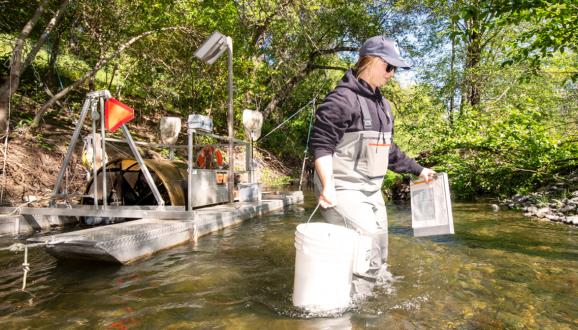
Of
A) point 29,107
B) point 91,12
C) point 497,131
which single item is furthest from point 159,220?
point 29,107

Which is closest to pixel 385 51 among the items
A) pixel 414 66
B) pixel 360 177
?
pixel 360 177

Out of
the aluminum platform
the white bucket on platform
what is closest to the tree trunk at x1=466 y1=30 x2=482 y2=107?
the aluminum platform

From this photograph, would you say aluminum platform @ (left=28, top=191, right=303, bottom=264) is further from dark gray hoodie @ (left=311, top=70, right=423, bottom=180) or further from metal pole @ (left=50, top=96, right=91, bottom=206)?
dark gray hoodie @ (left=311, top=70, right=423, bottom=180)

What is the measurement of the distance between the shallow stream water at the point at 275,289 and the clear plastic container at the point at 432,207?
620 millimetres

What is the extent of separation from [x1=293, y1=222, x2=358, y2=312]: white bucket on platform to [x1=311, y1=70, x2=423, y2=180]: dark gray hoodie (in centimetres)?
59

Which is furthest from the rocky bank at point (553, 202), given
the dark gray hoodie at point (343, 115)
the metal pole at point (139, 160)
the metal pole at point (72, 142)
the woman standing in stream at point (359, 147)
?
the metal pole at point (72, 142)

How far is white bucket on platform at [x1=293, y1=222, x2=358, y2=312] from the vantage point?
274cm

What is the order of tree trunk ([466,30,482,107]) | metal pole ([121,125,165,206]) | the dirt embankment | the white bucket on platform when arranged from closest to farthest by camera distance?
the white bucket on platform
metal pole ([121,125,165,206])
the dirt embankment
tree trunk ([466,30,482,107])

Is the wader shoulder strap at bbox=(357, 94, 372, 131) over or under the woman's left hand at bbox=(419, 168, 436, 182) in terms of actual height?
over

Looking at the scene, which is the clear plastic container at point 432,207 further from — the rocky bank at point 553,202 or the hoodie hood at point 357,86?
the rocky bank at point 553,202

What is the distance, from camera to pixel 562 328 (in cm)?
282

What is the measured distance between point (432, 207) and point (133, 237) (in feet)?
11.9

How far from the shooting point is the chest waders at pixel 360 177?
10.1ft

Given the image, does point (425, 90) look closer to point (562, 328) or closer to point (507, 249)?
point (507, 249)
